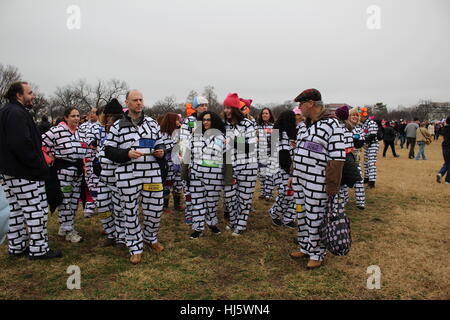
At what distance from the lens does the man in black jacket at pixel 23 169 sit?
12.2ft

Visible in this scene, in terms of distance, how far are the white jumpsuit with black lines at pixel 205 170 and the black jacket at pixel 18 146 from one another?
83.4 inches

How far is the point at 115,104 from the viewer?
4.66 m

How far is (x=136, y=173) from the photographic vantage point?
13.3 feet

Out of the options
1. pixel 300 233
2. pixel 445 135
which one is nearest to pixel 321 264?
pixel 300 233

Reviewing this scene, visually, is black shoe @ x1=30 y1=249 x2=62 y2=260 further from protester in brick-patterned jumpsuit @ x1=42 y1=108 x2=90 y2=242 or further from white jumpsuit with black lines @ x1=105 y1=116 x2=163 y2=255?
white jumpsuit with black lines @ x1=105 y1=116 x2=163 y2=255

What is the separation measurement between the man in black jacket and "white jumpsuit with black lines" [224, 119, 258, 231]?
103 inches

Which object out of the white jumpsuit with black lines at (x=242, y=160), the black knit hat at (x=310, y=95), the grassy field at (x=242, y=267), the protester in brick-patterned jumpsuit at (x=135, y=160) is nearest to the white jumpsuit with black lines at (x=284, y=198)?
the grassy field at (x=242, y=267)

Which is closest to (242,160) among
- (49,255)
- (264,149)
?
(264,149)

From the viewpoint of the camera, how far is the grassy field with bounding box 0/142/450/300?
11.3ft

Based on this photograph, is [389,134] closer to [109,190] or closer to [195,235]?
A: [195,235]

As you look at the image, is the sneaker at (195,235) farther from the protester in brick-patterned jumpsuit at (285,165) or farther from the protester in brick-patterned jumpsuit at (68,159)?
the protester in brick-patterned jumpsuit at (68,159)

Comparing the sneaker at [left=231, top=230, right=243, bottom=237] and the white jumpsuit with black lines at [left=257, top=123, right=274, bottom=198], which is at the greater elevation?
the white jumpsuit with black lines at [left=257, top=123, right=274, bottom=198]

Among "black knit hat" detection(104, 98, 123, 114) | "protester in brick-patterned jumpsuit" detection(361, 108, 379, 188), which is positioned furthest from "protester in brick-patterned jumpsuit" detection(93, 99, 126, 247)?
"protester in brick-patterned jumpsuit" detection(361, 108, 379, 188)
